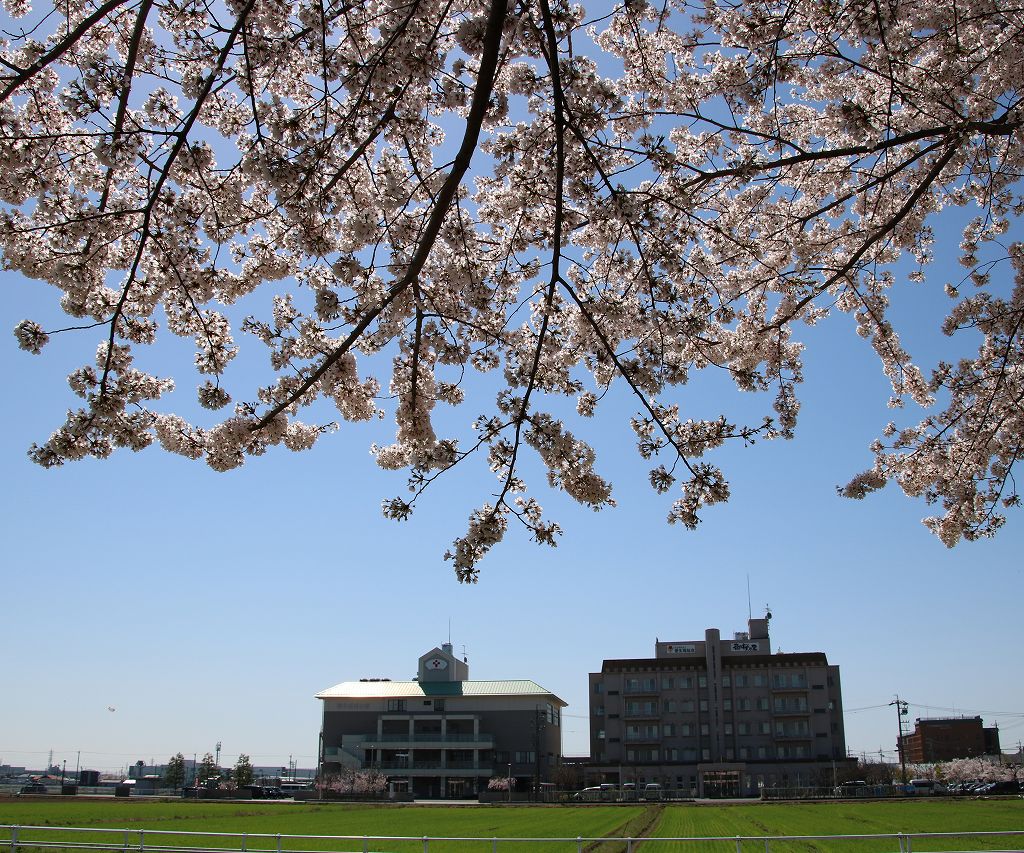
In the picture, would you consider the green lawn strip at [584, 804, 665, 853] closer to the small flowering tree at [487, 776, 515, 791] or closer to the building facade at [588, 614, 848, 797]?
the small flowering tree at [487, 776, 515, 791]

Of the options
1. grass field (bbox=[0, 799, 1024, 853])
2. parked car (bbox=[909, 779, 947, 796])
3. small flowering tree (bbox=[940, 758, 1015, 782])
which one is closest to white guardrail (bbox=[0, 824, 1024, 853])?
grass field (bbox=[0, 799, 1024, 853])

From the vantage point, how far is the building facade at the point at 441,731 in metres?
65.8

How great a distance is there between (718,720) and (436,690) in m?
23.7

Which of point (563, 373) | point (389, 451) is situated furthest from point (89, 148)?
point (563, 373)

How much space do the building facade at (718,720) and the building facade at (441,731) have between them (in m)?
5.80

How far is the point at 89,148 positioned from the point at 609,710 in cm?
6719

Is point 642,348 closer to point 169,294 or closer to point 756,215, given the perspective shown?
point 756,215

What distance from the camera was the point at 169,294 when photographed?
19.8 feet

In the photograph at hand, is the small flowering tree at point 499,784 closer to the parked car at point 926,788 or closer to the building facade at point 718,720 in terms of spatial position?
the building facade at point 718,720

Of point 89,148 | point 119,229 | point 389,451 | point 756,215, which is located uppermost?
point 756,215

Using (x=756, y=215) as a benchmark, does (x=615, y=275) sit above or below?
below

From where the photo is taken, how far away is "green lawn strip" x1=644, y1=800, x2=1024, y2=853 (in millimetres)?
20656

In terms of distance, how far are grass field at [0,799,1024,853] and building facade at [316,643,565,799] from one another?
26.8 metres

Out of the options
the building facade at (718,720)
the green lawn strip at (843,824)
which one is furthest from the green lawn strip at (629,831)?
the building facade at (718,720)
